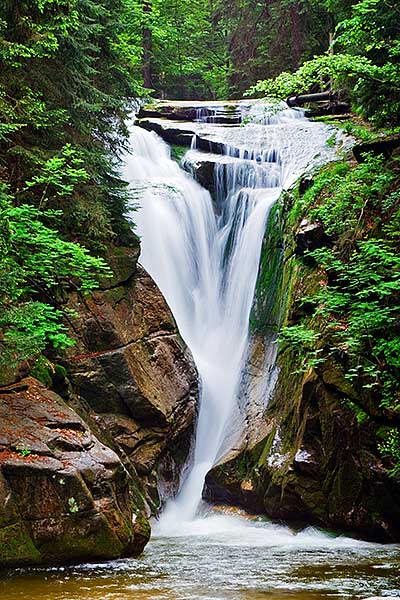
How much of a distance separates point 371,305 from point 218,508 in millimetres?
4251

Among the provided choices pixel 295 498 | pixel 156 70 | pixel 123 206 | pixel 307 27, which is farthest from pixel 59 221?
pixel 156 70

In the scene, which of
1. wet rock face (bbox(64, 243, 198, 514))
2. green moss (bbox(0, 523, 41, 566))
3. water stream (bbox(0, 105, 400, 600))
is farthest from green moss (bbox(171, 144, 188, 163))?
green moss (bbox(0, 523, 41, 566))

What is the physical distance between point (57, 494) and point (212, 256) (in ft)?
27.8

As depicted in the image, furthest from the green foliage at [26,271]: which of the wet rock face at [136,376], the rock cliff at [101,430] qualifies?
the wet rock face at [136,376]

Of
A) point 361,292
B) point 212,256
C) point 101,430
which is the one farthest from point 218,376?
point 361,292

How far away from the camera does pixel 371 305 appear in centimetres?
788

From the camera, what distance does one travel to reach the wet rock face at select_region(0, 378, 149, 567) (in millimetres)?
5727

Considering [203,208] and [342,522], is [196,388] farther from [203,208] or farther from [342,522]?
[203,208]

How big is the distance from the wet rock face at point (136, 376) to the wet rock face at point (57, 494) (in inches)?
71.6

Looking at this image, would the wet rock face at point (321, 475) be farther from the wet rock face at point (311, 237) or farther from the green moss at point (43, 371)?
the green moss at point (43, 371)

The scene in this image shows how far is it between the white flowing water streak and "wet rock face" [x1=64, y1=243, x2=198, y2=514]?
1.77 ft

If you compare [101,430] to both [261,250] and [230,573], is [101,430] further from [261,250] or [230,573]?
[261,250]

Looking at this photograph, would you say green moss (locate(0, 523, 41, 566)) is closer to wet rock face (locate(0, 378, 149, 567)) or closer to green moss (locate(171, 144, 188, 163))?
wet rock face (locate(0, 378, 149, 567))

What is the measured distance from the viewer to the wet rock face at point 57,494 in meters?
5.73
